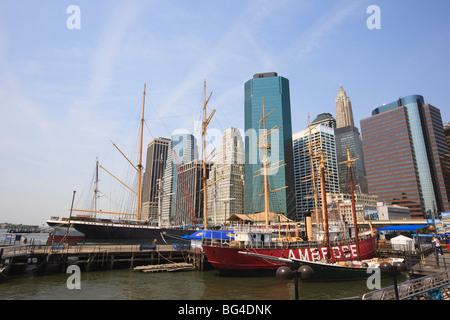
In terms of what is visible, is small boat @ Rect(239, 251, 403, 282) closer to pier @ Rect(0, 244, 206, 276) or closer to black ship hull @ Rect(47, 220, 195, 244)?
pier @ Rect(0, 244, 206, 276)

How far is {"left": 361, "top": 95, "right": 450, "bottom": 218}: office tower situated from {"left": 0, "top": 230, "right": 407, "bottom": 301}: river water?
161m

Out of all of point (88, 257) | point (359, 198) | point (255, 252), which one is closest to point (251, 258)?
point (255, 252)

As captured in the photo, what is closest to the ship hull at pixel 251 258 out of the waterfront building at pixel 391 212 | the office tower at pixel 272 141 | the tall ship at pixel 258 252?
the tall ship at pixel 258 252

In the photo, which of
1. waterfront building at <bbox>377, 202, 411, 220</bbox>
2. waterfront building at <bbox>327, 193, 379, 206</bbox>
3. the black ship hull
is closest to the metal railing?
the black ship hull

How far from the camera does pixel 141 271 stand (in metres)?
32.9

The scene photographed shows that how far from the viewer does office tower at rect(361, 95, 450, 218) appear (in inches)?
6235

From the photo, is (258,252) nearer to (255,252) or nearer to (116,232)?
(255,252)

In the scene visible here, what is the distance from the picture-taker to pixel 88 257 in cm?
3347

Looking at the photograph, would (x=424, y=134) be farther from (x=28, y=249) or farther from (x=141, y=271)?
(x=28, y=249)

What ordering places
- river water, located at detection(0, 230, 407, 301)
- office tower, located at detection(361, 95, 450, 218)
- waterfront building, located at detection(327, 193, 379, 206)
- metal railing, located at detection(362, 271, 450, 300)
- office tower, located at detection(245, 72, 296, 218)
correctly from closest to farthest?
metal railing, located at detection(362, 271, 450, 300) < river water, located at detection(0, 230, 407, 301) < office tower, located at detection(361, 95, 450, 218) < office tower, located at detection(245, 72, 296, 218) < waterfront building, located at detection(327, 193, 379, 206)

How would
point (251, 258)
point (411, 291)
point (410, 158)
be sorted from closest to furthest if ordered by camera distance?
1. point (411, 291)
2. point (251, 258)
3. point (410, 158)

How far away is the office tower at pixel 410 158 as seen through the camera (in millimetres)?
158375

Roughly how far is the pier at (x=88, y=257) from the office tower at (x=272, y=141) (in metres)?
118

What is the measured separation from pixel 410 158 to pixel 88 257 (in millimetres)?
184363
